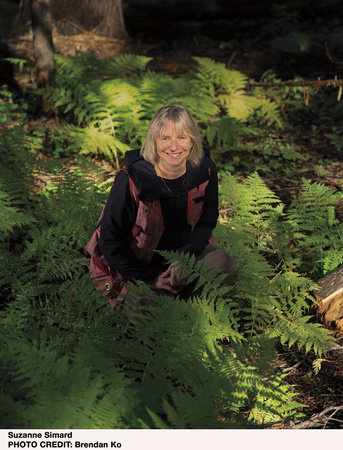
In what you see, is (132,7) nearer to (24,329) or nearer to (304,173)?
(304,173)

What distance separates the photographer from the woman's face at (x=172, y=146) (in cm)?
310

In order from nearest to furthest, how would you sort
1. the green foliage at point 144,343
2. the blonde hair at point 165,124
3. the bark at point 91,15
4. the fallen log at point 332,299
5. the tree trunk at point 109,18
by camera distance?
the green foliage at point 144,343, the blonde hair at point 165,124, the fallen log at point 332,299, the bark at point 91,15, the tree trunk at point 109,18

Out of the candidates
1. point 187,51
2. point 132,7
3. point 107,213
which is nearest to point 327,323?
point 107,213

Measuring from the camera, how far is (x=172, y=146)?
3100 mm

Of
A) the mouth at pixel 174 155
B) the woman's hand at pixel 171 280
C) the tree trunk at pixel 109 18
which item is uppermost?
the tree trunk at pixel 109 18

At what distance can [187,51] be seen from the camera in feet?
28.6

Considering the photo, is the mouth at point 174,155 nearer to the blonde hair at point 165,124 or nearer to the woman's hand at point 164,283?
the blonde hair at point 165,124

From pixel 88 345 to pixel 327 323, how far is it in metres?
2.02

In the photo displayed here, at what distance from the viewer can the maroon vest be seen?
3.24 m

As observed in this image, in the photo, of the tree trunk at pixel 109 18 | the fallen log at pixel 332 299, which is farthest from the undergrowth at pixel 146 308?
the tree trunk at pixel 109 18

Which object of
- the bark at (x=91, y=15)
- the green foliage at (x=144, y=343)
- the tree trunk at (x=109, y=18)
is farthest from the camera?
the tree trunk at (x=109, y=18)

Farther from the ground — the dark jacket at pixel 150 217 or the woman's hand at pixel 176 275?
the dark jacket at pixel 150 217

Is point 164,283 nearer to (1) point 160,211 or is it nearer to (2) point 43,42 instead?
(1) point 160,211

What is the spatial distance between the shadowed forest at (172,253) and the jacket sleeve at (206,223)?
364 millimetres
